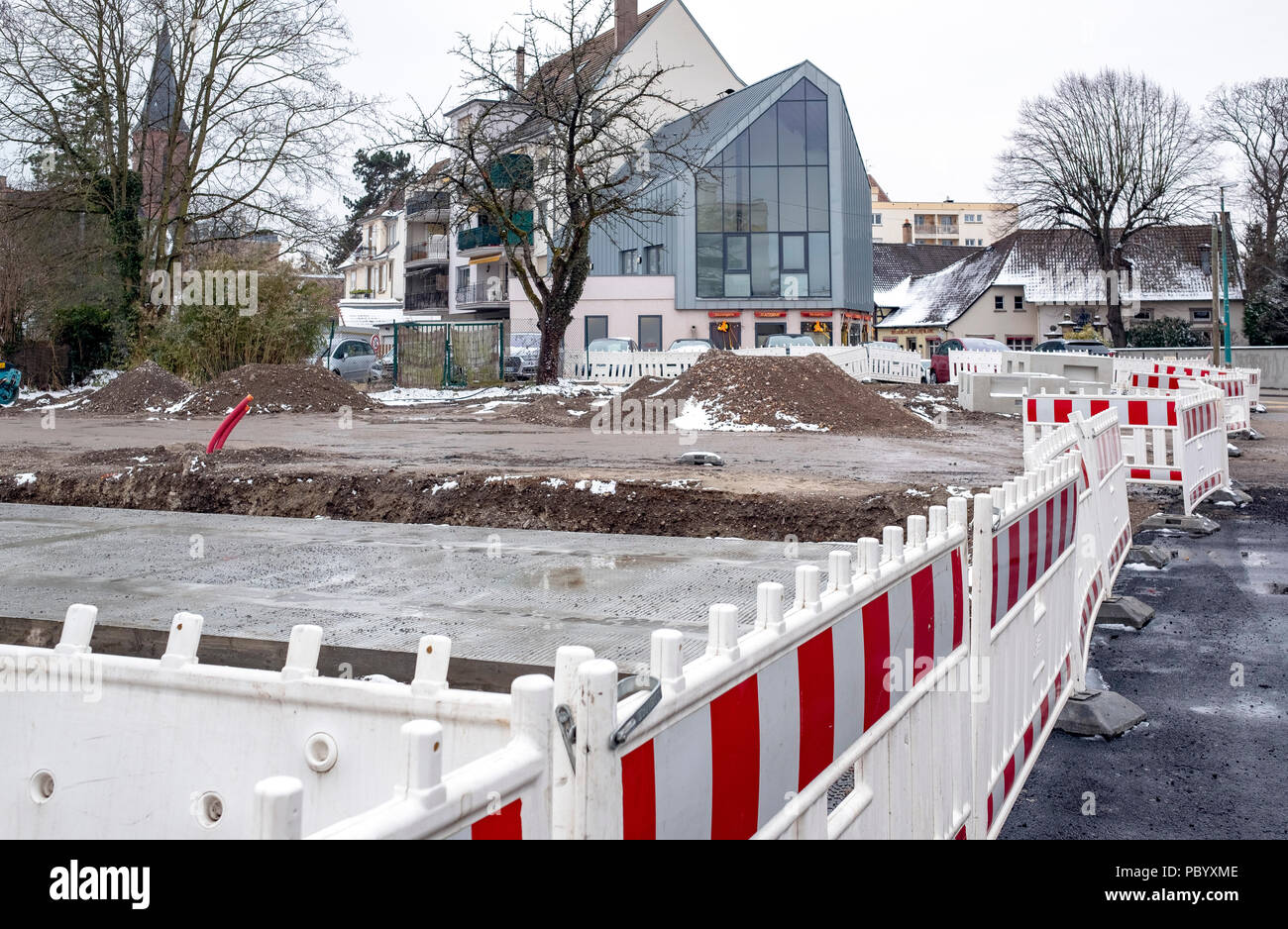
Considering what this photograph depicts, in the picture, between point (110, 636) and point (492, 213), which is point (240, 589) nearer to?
point (110, 636)

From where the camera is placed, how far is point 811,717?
8.33ft

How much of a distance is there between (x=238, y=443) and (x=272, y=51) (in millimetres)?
20640

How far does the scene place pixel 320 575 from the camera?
6.93 meters

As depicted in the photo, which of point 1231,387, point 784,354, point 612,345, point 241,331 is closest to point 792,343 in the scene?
point 784,354

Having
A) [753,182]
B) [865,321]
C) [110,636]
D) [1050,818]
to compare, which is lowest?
[1050,818]

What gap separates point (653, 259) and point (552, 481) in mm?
44860

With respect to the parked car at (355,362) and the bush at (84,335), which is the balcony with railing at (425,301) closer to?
the parked car at (355,362)

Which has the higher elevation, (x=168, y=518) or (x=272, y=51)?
(x=272, y=51)

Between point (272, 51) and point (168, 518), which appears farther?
point (272, 51)

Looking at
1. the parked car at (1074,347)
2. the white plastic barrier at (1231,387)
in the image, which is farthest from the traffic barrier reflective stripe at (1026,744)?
the parked car at (1074,347)

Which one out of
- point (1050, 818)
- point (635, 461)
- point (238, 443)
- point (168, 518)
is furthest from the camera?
point (238, 443)

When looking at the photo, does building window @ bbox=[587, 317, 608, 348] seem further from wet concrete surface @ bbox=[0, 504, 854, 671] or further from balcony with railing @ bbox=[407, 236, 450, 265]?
wet concrete surface @ bbox=[0, 504, 854, 671]
